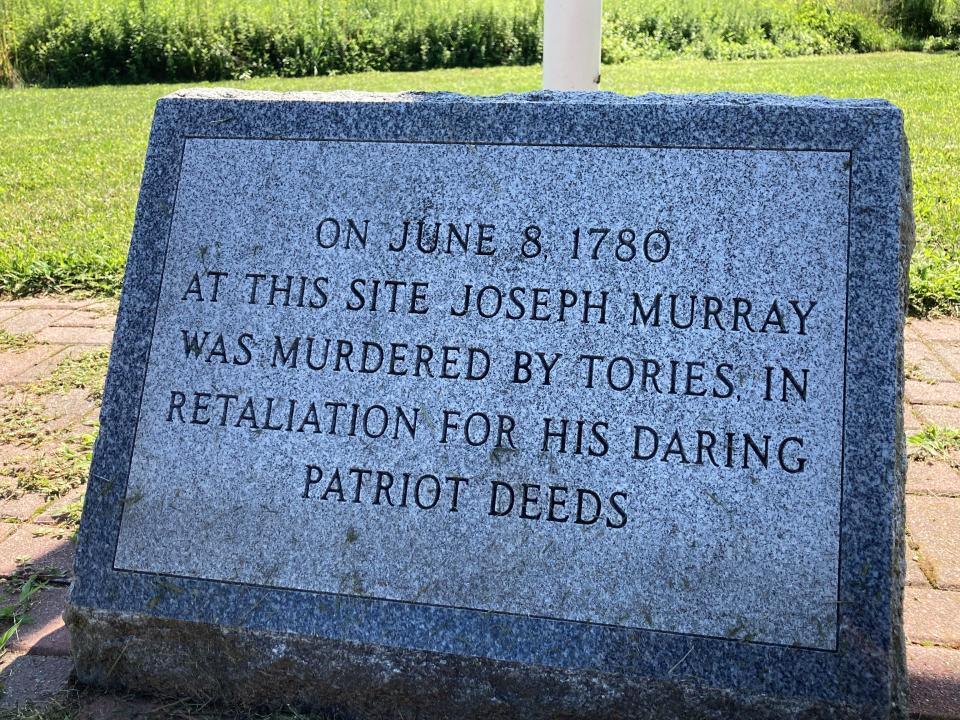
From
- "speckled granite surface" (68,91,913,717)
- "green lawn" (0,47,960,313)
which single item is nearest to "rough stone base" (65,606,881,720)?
"speckled granite surface" (68,91,913,717)

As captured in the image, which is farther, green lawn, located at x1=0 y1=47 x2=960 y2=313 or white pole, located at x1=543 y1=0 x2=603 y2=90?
green lawn, located at x1=0 y1=47 x2=960 y2=313

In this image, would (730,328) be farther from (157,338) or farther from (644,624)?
(157,338)

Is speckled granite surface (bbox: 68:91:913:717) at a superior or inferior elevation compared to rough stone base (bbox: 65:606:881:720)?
superior

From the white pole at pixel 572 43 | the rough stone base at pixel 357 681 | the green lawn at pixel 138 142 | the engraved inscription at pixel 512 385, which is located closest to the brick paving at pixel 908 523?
the rough stone base at pixel 357 681

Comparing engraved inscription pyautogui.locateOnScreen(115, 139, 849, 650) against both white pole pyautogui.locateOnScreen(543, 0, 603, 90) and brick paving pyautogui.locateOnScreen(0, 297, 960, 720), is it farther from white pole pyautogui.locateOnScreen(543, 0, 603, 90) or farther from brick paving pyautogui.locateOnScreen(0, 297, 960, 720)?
white pole pyautogui.locateOnScreen(543, 0, 603, 90)

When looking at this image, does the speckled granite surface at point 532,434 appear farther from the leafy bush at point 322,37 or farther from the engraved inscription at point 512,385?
Answer: the leafy bush at point 322,37

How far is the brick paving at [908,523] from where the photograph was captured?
2.16 m

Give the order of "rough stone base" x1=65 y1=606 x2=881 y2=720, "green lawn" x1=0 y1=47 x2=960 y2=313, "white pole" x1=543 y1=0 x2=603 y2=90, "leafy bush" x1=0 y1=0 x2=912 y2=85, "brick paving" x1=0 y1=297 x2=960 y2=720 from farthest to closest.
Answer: "leafy bush" x1=0 y1=0 x2=912 y2=85 < "green lawn" x1=0 y1=47 x2=960 y2=313 < "white pole" x1=543 y1=0 x2=603 y2=90 < "brick paving" x1=0 y1=297 x2=960 y2=720 < "rough stone base" x1=65 y1=606 x2=881 y2=720

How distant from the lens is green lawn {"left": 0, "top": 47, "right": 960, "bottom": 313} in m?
5.18

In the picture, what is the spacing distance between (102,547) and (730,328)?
161 centimetres

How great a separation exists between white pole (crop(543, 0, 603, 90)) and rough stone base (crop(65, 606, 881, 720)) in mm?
2517

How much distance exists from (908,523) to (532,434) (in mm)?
1506

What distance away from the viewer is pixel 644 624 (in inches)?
76.4

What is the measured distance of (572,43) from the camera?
368 cm
